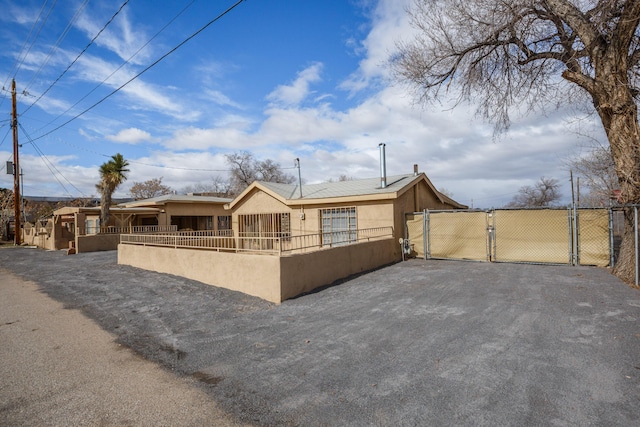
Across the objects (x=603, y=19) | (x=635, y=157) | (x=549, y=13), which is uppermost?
(x=549, y=13)

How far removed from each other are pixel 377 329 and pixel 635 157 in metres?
7.22

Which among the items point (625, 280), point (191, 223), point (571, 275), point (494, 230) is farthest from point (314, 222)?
point (191, 223)

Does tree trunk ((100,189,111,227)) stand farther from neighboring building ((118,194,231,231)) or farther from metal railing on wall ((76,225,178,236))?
neighboring building ((118,194,231,231))

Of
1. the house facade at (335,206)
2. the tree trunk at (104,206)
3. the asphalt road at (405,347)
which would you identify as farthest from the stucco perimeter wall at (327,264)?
the tree trunk at (104,206)

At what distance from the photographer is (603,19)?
7.09 m

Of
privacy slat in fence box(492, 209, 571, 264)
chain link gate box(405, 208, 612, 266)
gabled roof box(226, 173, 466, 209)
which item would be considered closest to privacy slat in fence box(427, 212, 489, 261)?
chain link gate box(405, 208, 612, 266)

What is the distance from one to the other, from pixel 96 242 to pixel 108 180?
4.00m

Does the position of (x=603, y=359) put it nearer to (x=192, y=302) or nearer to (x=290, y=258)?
(x=290, y=258)

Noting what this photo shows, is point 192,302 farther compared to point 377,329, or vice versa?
point 192,302

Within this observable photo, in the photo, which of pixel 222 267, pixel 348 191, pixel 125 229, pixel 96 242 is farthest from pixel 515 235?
pixel 125 229

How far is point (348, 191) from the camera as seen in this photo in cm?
1495

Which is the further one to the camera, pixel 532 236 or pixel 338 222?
pixel 338 222

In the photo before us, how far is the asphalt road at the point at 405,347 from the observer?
3131 millimetres

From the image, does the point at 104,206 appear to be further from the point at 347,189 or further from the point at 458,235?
the point at 458,235
